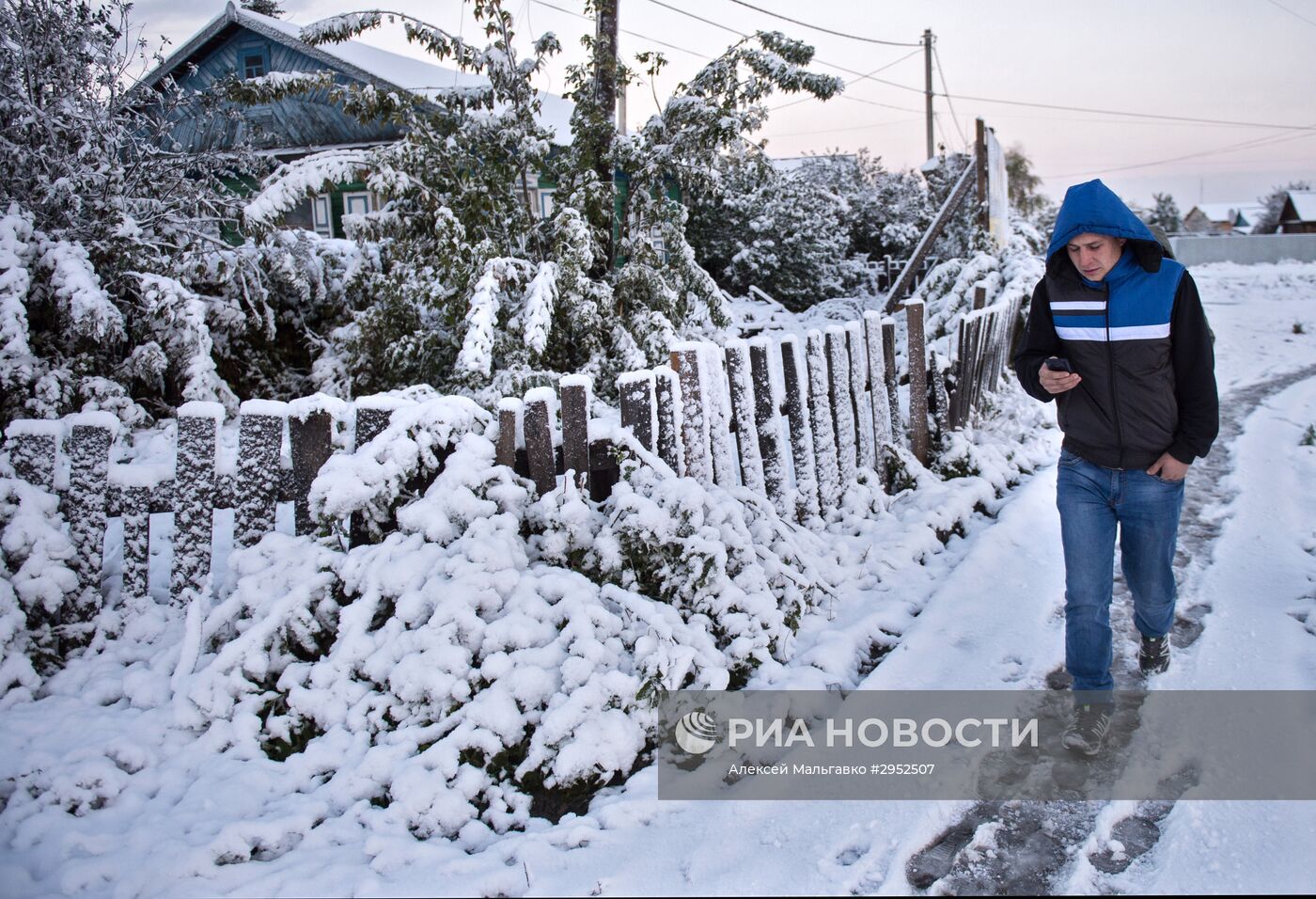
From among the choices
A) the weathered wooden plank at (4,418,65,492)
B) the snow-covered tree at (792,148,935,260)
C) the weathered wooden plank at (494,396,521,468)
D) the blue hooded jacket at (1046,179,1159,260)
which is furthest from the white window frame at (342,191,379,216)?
the blue hooded jacket at (1046,179,1159,260)

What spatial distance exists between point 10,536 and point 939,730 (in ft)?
11.7

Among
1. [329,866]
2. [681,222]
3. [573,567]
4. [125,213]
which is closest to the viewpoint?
[329,866]

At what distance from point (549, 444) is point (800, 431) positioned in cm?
168

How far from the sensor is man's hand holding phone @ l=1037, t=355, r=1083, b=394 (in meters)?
2.90

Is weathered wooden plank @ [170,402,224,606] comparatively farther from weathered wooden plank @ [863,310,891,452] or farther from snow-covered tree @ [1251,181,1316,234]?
snow-covered tree @ [1251,181,1316,234]

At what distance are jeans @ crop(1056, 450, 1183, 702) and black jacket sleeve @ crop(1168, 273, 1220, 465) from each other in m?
0.18

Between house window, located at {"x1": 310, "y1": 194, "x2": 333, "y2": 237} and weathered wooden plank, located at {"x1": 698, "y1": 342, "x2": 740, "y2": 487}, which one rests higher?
house window, located at {"x1": 310, "y1": 194, "x2": 333, "y2": 237}

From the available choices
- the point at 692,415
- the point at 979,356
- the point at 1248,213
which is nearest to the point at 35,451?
the point at 692,415

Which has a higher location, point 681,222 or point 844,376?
point 681,222

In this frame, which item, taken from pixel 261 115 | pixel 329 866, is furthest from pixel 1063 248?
pixel 261 115

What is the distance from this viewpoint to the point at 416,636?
306 cm

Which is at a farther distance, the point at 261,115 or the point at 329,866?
the point at 261,115

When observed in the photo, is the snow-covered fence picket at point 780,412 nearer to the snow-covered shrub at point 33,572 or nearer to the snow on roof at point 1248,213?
the snow-covered shrub at point 33,572

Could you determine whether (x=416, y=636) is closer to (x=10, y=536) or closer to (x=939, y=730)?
(x=10, y=536)
